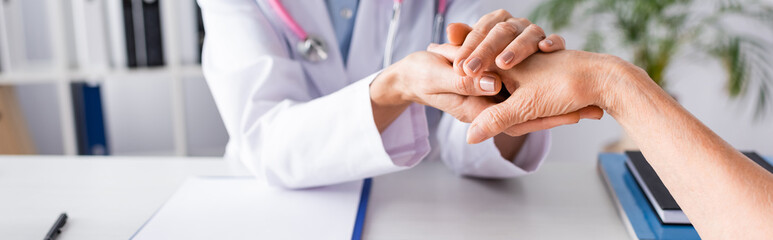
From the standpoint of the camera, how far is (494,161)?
0.80 m

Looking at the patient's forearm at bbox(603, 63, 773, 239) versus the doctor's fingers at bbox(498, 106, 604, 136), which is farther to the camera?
the doctor's fingers at bbox(498, 106, 604, 136)

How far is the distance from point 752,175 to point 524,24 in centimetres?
33

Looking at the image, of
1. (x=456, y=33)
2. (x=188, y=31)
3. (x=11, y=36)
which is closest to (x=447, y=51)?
(x=456, y=33)

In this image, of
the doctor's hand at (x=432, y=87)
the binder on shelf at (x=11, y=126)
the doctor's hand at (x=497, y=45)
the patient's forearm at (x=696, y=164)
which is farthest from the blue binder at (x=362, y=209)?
the binder on shelf at (x=11, y=126)

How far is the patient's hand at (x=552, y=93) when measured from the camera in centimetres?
64

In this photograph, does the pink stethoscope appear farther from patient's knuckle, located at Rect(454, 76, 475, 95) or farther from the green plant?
the green plant

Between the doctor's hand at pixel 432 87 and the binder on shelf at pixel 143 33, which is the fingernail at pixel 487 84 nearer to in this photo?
the doctor's hand at pixel 432 87

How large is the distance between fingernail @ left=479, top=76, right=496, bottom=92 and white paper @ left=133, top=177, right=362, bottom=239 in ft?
0.75

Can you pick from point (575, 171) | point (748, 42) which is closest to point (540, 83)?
point (575, 171)

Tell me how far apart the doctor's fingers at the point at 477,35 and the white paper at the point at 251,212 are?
23 cm

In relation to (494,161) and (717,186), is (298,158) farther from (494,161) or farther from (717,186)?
(717,186)

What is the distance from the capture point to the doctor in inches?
28.2

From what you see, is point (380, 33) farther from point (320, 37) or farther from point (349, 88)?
point (349, 88)

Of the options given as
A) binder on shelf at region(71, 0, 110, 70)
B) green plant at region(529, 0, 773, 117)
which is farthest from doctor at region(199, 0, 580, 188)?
binder on shelf at region(71, 0, 110, 70)
